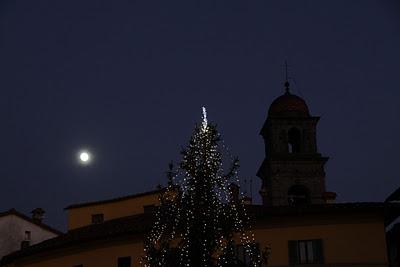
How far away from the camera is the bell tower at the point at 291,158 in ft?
148

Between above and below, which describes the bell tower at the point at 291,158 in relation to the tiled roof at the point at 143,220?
above

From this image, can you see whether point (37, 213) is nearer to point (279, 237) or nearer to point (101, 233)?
point (101, 233)

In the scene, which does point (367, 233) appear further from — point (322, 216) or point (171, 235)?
point (171, 235)

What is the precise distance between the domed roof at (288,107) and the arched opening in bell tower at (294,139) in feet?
3.46

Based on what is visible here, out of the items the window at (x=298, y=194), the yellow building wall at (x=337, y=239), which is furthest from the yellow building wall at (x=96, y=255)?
the window at (x=298, y=194)

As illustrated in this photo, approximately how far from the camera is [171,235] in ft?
67.0

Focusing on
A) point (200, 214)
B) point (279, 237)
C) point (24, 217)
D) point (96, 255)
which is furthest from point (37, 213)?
point (200, 214)

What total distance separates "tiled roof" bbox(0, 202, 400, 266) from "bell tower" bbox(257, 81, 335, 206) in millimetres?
14344

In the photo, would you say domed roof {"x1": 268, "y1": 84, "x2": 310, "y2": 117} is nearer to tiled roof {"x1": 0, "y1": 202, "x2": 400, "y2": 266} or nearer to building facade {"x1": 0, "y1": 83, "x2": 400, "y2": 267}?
building facade {"x1": 0, "y1": 83, "x2": 400, "y2": 267}

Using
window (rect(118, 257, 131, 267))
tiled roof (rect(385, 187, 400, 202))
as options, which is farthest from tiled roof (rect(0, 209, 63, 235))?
tiled roof (rect(385, 187, 400, 202))

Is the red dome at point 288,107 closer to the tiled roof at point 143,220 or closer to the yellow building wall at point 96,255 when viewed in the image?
the tiled roof at point 143,220

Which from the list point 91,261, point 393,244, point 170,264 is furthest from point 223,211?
point 393,244

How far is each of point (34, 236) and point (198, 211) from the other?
24.5 m

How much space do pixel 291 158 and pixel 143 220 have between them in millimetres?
17540
